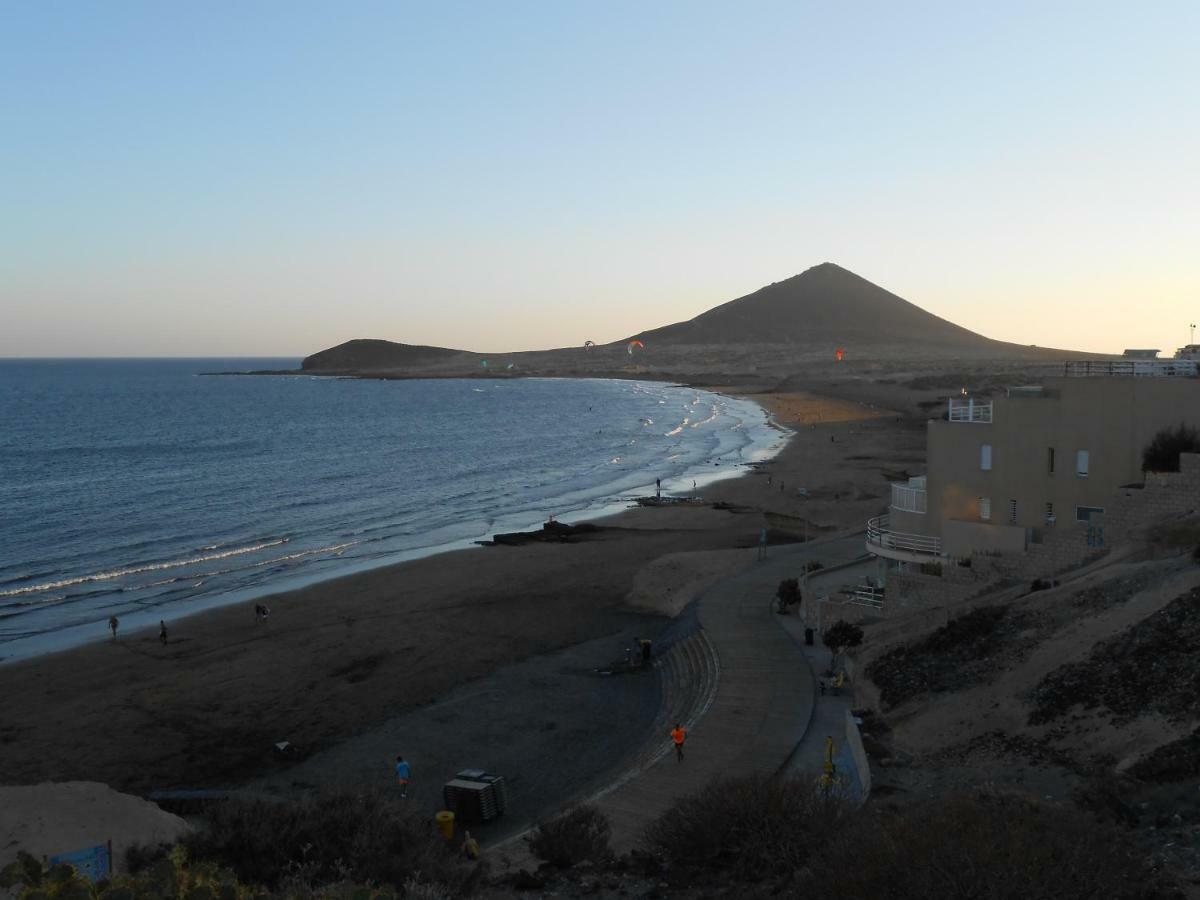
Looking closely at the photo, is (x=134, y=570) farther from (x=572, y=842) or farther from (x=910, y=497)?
(x=572, y=842)

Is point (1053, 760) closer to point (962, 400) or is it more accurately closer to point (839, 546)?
point (962, 400)

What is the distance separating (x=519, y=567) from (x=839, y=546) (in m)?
12.8

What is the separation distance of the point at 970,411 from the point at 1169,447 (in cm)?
465

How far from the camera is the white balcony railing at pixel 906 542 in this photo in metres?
24.9

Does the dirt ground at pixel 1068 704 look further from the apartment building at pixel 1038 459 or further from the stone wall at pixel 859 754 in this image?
the apartment building at pixel 1038 459

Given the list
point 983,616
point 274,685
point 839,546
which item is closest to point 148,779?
point 274,685

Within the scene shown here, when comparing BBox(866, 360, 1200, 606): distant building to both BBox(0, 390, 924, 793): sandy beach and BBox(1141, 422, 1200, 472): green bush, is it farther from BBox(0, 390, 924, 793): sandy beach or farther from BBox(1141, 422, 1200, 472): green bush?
BBox(0, 390, 924, 793): sandy beach

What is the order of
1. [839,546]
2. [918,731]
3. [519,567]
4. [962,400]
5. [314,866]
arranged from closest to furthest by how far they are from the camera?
[314,866]
[918,731]
[962,400]
[839,546]
[519,567]

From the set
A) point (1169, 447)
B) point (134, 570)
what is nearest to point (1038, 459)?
point (1169, 447)

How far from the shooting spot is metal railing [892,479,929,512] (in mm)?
25625

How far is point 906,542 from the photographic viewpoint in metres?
25.4

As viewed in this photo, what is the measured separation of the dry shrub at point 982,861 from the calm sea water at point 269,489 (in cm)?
2845

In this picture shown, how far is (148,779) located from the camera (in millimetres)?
20266

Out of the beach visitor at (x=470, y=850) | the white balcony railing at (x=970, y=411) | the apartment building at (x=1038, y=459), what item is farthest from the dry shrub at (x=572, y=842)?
the white balcony railing at (x=970, y=411)
